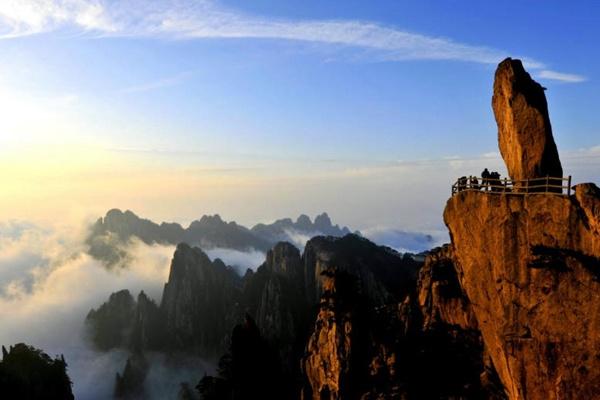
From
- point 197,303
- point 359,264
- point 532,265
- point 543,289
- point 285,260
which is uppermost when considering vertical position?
point 532,265

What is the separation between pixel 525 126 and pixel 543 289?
12.5 metres

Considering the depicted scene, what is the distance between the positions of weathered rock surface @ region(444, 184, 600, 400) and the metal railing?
2.32ft

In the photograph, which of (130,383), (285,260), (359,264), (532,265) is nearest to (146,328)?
(130,383)

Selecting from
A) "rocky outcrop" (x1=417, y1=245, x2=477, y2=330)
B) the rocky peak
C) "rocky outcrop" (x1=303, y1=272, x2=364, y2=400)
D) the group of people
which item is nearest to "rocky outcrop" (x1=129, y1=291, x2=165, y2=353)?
the rocky peak

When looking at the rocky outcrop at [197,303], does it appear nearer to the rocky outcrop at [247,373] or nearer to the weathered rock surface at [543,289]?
the rocky outcrop at [247,373]

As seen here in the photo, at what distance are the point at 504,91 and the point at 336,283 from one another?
33.0 metres

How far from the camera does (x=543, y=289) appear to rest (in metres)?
33.1

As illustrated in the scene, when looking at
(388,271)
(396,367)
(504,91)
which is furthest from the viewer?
(388,271)

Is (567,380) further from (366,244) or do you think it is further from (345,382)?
(366,244)

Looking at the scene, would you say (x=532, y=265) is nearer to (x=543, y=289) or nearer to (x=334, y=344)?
(x=543, y=289)

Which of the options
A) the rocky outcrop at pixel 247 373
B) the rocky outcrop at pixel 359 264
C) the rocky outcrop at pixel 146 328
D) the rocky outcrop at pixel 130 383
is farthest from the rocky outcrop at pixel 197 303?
the rocky outcrop at pixel 247 373

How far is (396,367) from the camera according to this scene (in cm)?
5256

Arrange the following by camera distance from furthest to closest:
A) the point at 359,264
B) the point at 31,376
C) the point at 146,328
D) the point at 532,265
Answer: the point at 146,328 < the point at 359,264 < the point at 31,376 < the point at 532,265

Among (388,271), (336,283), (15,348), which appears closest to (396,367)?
(336,283)
